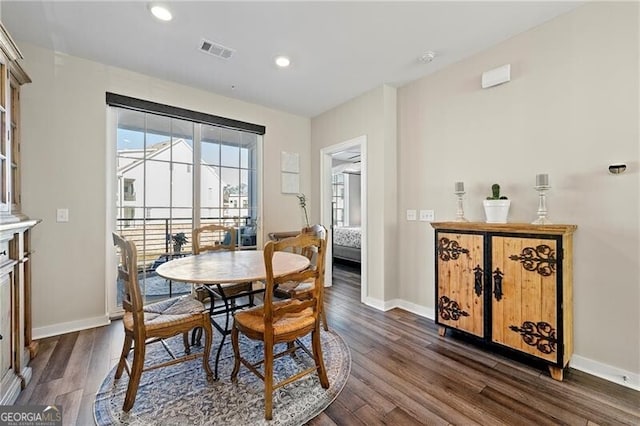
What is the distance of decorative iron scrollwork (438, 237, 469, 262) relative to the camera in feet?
8.26

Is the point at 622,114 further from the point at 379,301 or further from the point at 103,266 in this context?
the point at 103,266

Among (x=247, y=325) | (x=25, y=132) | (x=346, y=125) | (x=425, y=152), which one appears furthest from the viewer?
(x=346, y=125)

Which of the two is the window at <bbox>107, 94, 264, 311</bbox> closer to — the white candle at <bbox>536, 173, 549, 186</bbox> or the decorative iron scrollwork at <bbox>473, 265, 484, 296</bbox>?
the decorative iron scrollwork at <bbox>473, 265, 484, 296</bbox>

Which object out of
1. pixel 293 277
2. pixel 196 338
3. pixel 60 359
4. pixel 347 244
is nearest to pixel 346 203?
pixel 347 244

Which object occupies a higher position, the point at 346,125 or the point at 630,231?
the point at 346,125

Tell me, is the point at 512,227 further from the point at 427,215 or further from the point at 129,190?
the point at 129,190

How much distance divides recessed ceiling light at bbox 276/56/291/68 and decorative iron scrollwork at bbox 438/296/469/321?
2788mm

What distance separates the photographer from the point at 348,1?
6.64ft

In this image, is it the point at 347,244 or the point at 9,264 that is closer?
the point at 9,264

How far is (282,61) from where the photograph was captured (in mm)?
2854

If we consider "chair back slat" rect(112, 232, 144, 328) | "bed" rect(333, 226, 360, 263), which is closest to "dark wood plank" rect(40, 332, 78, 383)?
"chair back slat" rect(112, 232, 144, 328)

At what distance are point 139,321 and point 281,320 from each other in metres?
0.84

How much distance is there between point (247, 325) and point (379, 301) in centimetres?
208

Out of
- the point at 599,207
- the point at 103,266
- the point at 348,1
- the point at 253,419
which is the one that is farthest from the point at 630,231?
the point at 103,266
